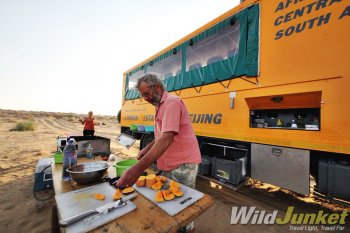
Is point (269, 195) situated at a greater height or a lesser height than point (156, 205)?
lesser

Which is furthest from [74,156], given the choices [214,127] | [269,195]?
[269,195]

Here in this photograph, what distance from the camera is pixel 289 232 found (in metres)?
2.46

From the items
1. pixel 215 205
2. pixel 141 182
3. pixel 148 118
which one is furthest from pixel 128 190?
pixel 148 118

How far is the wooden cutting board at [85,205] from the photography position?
3.01ft

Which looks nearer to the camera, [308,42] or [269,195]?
[308,42]

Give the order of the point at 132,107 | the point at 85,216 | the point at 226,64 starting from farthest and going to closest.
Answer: the point at 132,107
the point at 226,64
the point at 85,216

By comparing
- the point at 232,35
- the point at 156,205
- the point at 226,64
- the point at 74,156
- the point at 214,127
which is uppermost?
the point at 232,35

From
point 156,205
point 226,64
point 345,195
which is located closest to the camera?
point 156,205

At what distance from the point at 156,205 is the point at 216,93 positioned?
286 centimetres

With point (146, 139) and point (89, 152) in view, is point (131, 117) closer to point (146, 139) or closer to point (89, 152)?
point (146, 139)

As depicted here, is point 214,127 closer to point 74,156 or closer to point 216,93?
point 216,93

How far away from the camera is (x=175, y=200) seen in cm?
122

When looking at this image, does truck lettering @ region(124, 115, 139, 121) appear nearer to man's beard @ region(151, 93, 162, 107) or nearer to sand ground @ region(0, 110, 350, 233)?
sand ground @ region(0, 110, 350, 233)

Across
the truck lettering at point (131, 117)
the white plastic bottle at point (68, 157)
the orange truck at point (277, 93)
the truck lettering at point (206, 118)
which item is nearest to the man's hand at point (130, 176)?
the white plastic bottle at point (68, 157)
